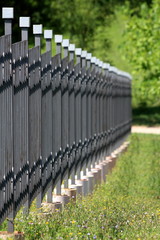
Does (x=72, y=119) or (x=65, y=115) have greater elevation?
(x=65, y=115)

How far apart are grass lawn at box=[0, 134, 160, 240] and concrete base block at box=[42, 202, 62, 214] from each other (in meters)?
0.12

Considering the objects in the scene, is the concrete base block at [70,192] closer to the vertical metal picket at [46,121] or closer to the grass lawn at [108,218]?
the grass lawn at [108,218]

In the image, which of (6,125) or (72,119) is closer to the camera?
(6,125)

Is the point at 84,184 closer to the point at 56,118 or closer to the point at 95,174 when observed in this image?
the point at 95,174

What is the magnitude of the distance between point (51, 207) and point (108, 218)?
1.32 m

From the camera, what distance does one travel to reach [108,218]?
30.4 feet

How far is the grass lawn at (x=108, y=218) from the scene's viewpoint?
27.8 feet

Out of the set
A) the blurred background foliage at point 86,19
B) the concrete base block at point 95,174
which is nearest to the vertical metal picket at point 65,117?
the concrete base block at point 95,174

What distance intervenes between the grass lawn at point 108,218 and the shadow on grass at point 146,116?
26.3 metres

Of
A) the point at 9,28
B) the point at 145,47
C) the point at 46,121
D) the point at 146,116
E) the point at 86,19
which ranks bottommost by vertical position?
the point at 146,116

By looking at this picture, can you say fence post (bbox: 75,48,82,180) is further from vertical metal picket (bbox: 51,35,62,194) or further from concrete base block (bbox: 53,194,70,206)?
concrete base block (bbox: 53,194,70,206)

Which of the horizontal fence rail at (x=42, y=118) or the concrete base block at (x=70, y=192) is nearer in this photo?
the horizontal fence rail at (x=42, y=118)

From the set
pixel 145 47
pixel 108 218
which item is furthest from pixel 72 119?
pixel 145 47

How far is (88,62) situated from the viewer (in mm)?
15391
